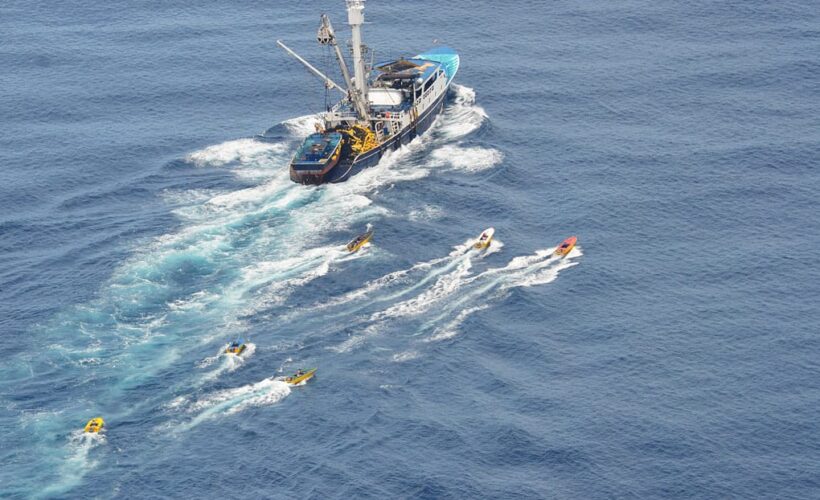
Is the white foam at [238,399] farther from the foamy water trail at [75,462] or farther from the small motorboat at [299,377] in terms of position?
the foamy water trail at [75,462]

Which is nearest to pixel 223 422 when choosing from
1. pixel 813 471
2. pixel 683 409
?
pixel 683 409

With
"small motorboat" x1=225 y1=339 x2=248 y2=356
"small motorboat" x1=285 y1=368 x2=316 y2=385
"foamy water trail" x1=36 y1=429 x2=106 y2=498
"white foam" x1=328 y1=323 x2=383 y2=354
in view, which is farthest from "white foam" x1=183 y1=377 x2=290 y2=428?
"foamy water trail" x1=36 y1=429 x2=106 y2=498

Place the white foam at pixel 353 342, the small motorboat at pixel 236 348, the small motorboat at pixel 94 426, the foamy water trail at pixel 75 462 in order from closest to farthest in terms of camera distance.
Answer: the foamy water trail at pixel 75 462, the small motorboat at pixel 94 426, the small motorboat at pixel 236 348, the white foam at pixel 353 342

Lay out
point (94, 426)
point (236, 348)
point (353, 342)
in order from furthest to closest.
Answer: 1. point (353, 342)
2. point (236, 348)
3. point (94, 426)

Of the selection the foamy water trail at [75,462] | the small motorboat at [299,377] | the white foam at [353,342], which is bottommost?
the foamy water trail at [75,462]

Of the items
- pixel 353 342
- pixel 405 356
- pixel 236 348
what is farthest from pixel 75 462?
pixel 405 356

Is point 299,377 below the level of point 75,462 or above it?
above

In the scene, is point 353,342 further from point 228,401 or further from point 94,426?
point 94,426

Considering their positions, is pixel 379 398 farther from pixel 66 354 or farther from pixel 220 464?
pixel 66 354

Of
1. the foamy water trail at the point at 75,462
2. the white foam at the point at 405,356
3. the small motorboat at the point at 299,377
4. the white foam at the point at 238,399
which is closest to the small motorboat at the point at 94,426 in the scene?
the foamy water trail at the point at 75,462
